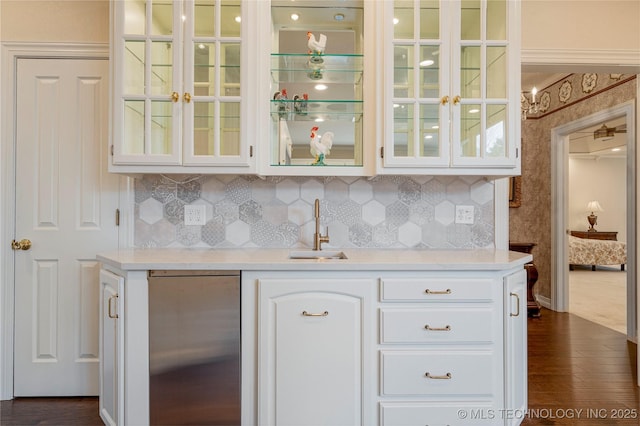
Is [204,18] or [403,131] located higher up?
[204,18]

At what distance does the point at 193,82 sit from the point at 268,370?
4.86ft

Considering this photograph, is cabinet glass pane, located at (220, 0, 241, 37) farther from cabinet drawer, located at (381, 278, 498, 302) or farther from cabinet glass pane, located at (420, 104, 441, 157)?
cabinet drawer, located at (381, 278, 498, 302)

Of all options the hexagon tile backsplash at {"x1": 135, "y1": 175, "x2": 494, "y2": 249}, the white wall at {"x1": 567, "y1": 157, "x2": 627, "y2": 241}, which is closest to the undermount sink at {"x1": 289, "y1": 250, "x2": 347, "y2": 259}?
the hexagon tile backsplash at {"x1": 135, "y1": 175, "x2": 494, "y2": 249}

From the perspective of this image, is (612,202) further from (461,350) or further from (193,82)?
(193,82)

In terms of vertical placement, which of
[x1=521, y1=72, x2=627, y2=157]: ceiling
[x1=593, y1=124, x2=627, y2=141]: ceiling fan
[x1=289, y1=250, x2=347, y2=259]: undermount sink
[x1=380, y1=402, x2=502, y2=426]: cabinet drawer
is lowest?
[x1=380, y1=402, x2=502, y2=426]: cabinet drawer

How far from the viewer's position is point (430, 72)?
1967mm

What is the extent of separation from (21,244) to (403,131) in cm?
232

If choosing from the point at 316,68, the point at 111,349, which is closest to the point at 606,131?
the point at 316,68

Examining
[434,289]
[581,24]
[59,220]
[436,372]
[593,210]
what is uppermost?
[581,24]

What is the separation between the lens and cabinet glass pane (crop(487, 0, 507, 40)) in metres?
1.97

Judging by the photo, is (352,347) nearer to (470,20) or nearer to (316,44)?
(316,44)

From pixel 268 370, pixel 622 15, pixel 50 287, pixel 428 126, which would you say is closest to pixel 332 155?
pixel 428 126

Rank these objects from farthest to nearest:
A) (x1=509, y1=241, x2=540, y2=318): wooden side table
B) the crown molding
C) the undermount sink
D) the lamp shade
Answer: the lamp shade
(x1=509, y1=241, x2=540, y2=318): wooden side table
the crown molding
the undermount sink

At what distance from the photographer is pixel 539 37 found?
2.28 m
